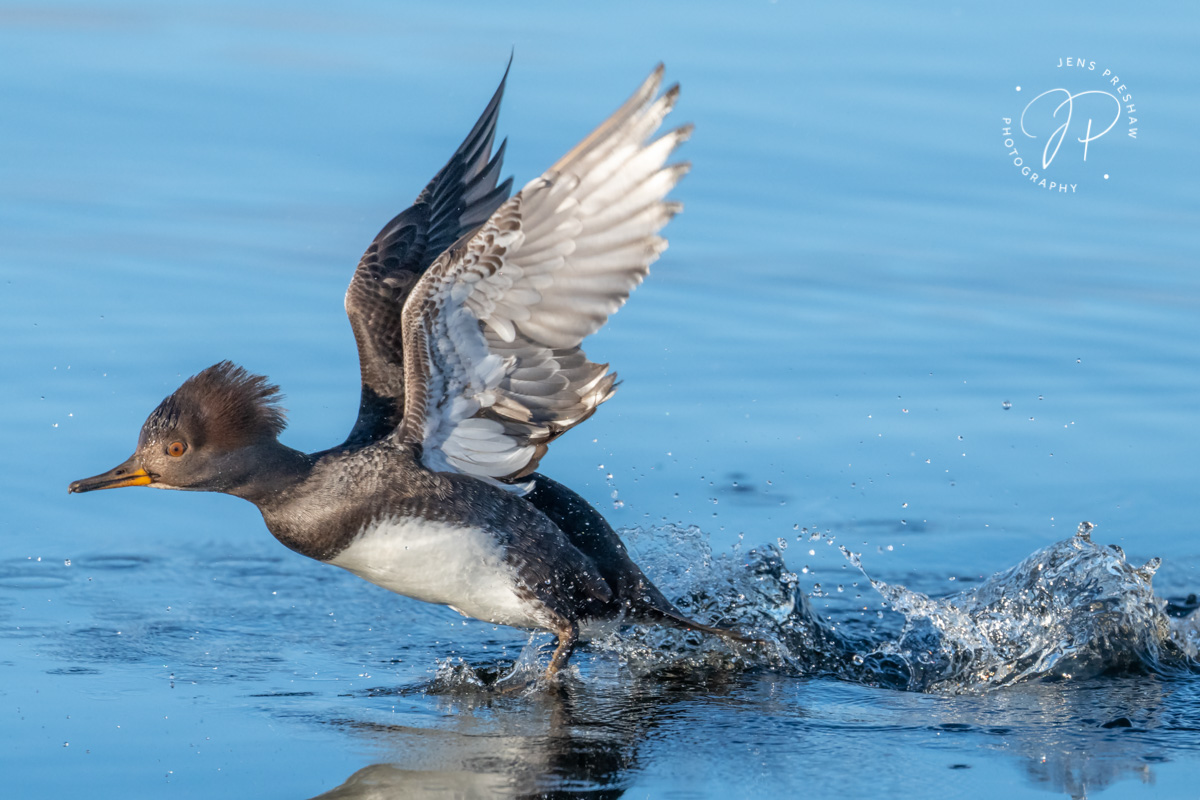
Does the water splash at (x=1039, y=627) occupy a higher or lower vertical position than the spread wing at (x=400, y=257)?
lower

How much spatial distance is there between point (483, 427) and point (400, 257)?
1.12 m

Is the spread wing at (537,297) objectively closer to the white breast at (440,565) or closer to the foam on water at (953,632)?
the white breast at (440,565)

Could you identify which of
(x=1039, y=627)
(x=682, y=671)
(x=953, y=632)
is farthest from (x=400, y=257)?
(x=1039, y=627)

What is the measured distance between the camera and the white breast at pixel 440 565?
5.47 m

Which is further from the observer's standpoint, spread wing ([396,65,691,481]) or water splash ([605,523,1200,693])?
water splash ([605,523,1200,693])

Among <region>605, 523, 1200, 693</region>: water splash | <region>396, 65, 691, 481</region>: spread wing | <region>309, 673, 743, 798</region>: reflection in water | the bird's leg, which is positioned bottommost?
<region>309, 673, 743, 798</region>: reflection in water

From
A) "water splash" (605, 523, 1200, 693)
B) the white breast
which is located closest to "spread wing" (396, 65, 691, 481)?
the white breast

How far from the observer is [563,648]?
18.2ft

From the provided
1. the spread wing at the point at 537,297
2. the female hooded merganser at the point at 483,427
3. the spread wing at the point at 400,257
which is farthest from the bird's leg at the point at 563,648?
the spread wing at the point at 400,257

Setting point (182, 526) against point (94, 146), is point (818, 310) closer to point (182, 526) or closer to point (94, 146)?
point (182, 526)

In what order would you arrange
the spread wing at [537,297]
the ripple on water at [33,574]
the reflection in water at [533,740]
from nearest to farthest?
the reflection in water at [533,740]
the spread wing at [537,297]
the ripple on water at [33,574]

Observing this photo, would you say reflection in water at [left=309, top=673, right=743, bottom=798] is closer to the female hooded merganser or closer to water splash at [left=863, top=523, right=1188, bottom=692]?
the female hooded merganser

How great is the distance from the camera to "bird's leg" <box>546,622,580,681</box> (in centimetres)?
548

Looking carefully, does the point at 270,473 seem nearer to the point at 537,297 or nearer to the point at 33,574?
the point at 537,297
